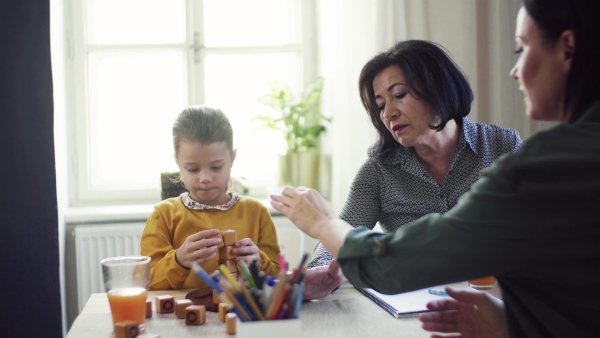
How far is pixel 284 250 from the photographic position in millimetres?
2574

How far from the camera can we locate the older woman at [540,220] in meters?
0.84

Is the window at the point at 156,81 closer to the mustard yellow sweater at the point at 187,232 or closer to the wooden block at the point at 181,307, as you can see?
the mustard yellow sweater at the point at 187,232

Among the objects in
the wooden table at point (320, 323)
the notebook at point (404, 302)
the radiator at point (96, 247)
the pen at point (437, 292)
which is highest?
the pen at point (437, 292)

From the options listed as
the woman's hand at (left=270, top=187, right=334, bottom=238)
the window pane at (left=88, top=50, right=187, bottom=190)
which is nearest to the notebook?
the woman's hand at (left=270, top=187, right=334, bottom=238)

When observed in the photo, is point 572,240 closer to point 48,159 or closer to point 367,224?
point 367,224

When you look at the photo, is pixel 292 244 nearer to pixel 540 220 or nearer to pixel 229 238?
pixel 229 238

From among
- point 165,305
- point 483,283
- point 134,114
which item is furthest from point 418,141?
point 134,114

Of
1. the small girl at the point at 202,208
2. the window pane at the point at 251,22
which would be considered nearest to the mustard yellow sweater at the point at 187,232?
the small girl at the point at 202,208

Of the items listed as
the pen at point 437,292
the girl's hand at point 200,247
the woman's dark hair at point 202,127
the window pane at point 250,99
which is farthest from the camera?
the window pane at point 250,99

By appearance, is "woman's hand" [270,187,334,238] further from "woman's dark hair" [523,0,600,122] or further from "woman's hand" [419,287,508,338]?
"woman's dark hair" [523,0,600,122]

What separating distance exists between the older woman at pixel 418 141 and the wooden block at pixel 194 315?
80 centimetres

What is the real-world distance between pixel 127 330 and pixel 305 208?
0.40m

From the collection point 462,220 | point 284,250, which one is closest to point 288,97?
point 284,250

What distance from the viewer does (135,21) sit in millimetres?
3377
